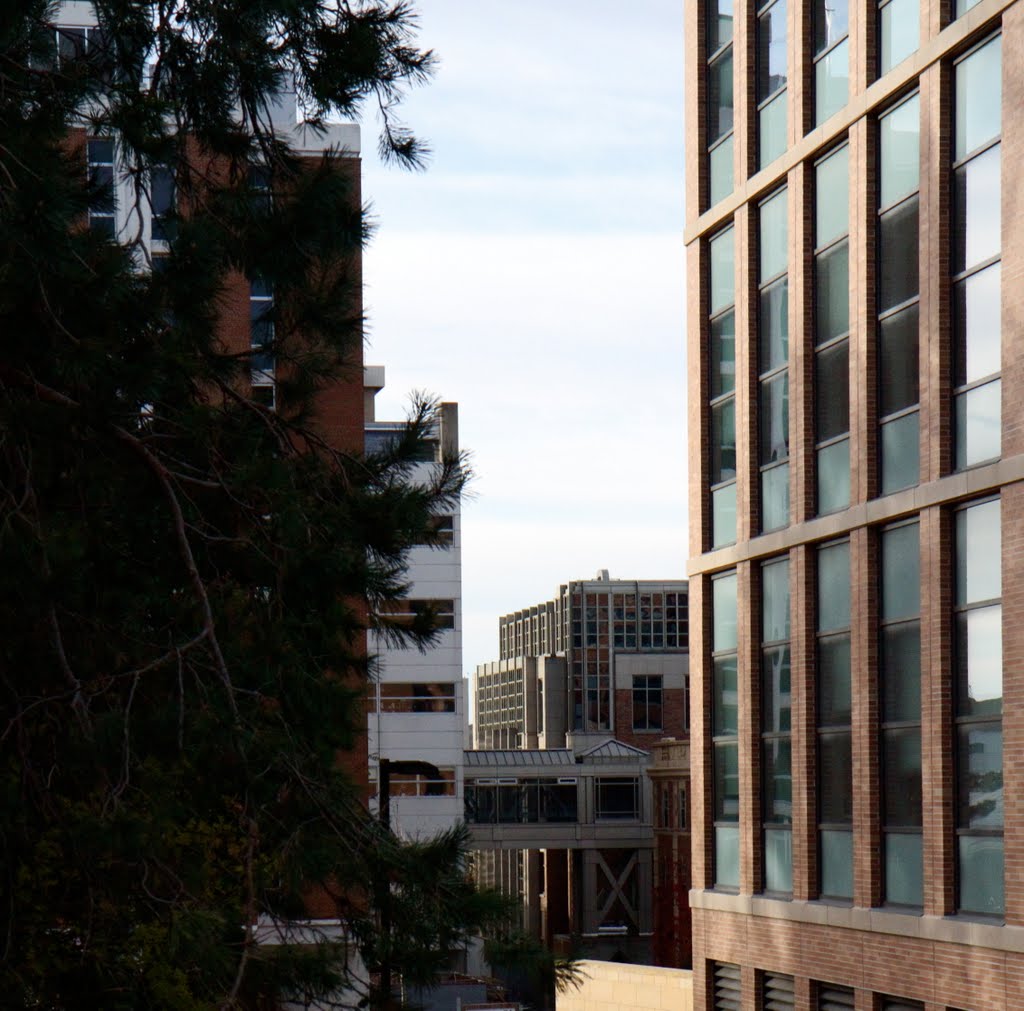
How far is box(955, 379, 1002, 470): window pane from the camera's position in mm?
20875

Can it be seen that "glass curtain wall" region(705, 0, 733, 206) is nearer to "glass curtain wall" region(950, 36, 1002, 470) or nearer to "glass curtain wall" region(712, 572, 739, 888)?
"glass curtain wall" region(712, 572, 739, 888)

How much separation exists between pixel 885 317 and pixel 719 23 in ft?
27.3

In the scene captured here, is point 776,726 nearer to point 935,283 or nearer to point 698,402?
point 698,402

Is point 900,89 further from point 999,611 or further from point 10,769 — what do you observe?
point 10,769

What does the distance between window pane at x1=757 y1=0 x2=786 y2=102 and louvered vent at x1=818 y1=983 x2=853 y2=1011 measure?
12.5 meters

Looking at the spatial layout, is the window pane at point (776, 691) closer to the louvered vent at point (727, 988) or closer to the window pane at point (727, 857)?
the window pane at point (727, 857)

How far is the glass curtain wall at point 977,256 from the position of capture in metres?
21.0

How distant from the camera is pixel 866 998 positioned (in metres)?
23.6

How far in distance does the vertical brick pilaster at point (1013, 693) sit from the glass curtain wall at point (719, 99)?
10.3 m

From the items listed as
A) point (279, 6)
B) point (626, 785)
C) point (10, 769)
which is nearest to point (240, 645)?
point (10, 769)

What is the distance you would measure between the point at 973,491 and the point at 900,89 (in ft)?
17.6

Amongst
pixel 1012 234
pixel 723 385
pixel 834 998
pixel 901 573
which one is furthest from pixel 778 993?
pixel 1012 234

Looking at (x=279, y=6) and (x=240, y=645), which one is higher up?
(x=279, y=6)

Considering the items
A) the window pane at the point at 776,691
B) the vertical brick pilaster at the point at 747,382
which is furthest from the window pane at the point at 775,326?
the window pane at the point at 776,691
